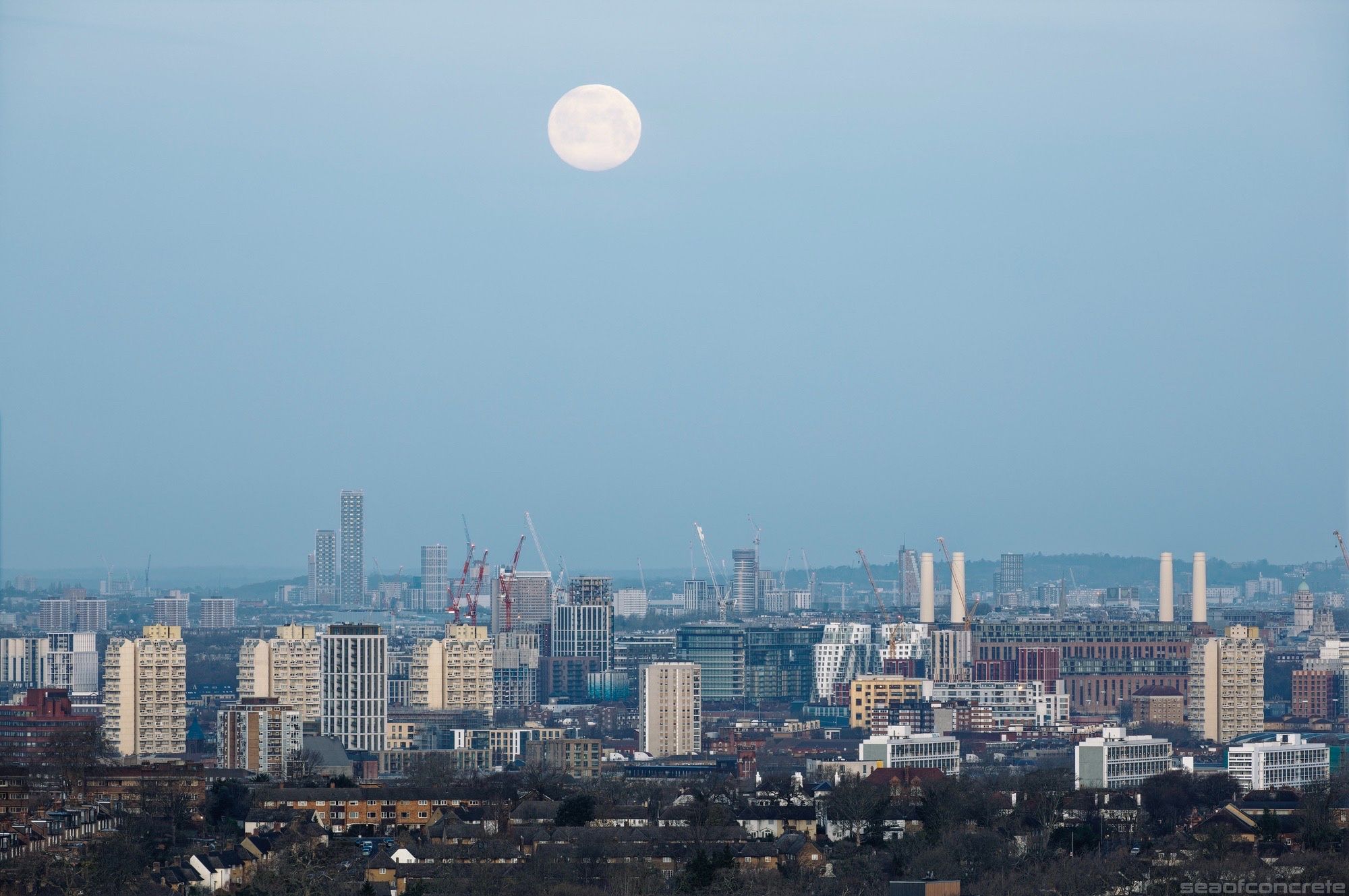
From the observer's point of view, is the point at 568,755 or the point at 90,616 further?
the point at 90,616

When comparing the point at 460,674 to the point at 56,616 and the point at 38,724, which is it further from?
the point at 56,616

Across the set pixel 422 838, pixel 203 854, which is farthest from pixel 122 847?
pixel 422 838

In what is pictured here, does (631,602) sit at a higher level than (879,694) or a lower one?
higher

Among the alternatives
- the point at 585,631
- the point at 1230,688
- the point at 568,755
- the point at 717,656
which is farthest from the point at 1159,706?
the point at 585,631

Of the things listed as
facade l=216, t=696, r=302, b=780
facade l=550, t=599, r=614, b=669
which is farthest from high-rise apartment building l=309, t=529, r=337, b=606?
facade l=216, t=696, r=302, b=780

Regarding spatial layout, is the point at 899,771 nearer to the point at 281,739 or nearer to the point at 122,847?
the point at 281,739

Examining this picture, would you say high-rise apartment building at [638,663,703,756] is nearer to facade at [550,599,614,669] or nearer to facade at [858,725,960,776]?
facade at [858,725,960,776]
